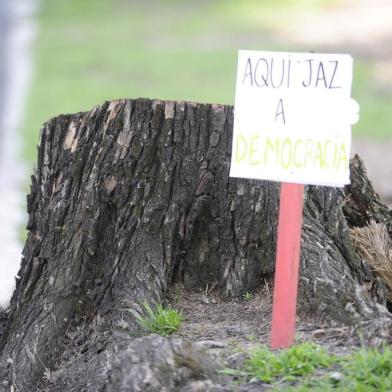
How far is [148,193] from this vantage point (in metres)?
4.82

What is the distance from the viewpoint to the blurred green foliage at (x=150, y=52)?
1795 centimetres

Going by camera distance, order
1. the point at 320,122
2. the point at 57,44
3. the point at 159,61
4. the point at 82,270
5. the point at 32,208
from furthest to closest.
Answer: the point at 57,44, the point at 159,61, the point at 32,208, the point at 82,270, the point at 320,122

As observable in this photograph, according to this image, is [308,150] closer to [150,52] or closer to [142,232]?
[142,232]

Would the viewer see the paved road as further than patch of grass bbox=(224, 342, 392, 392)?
Yes

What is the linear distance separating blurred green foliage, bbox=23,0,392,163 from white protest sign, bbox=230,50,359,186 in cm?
1003

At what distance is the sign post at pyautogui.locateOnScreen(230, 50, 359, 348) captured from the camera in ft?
13.1

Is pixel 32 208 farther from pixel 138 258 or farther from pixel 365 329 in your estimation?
pixel 365 329

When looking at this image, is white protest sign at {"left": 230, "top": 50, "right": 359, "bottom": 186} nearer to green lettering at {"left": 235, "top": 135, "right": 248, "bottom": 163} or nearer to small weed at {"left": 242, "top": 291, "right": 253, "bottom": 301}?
green lettering at {"left": 235, "top": 135, "right": 248, "bottom": 163}

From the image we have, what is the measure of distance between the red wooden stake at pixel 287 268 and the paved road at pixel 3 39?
14944 mm

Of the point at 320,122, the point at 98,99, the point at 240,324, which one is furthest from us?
the point at 98,99

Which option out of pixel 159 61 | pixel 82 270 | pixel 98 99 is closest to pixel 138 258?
pixel 82 270

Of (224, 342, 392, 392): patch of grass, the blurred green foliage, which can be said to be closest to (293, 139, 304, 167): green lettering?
(224, 342, 392, 392): patch of grass

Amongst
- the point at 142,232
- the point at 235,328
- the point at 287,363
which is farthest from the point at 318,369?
the point at 142,232

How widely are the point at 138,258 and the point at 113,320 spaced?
338mm
